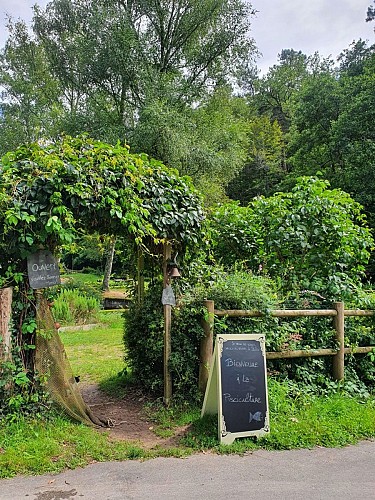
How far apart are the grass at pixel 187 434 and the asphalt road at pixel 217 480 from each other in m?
0.12

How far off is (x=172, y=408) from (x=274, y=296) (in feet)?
5.77

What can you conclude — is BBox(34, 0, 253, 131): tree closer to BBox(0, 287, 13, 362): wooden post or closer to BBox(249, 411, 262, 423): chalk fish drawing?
BBox(0, 287, 13, 362): wooden post

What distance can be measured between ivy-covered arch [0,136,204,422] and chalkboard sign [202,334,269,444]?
136cm

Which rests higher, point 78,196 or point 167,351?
point 78,196

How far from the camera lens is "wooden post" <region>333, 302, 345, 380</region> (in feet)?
16.0

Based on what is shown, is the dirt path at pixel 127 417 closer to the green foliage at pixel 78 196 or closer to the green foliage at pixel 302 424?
the green foliage at pixel 302 424

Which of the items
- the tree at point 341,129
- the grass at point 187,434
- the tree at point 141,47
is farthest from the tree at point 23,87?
the grass at point 187,434

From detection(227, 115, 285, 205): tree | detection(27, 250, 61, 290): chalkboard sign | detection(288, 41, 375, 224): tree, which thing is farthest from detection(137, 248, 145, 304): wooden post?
detection(227, 115, 285, 205): tree

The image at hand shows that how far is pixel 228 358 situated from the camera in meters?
3.80

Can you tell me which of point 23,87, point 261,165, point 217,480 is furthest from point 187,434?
point 261,165

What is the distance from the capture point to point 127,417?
4465mm

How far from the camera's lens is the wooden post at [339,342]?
16.0 feet

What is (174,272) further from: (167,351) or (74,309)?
(74,309)

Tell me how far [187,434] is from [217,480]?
802mm
